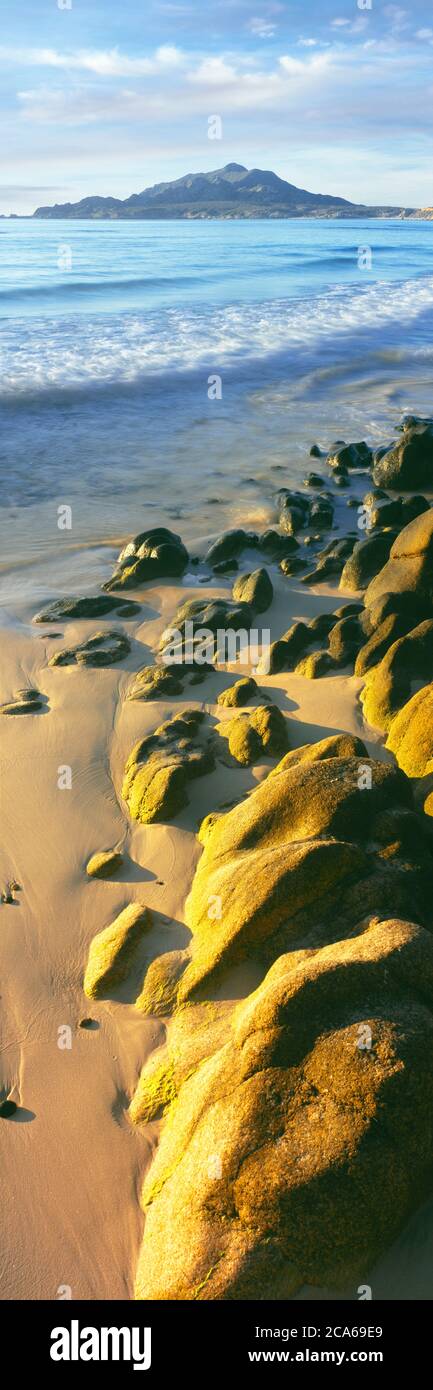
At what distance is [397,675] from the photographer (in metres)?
8.66

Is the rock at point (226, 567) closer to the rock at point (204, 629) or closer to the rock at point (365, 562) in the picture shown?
the rock at point (204, 629)

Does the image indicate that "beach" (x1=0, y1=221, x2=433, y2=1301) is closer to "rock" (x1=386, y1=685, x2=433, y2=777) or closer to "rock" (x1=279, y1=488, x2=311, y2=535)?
"rock" (x1=279, y1=488, x2=311, y2=535)

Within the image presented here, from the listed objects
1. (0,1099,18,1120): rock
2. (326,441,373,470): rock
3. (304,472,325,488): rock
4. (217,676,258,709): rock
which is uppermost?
(326,441,373,470): rock

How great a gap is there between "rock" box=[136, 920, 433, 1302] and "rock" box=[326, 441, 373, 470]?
47.7ft

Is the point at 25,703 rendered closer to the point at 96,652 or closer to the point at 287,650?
the point at 96,652

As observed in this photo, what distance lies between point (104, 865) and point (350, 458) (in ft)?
43.2

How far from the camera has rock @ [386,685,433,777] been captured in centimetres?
726

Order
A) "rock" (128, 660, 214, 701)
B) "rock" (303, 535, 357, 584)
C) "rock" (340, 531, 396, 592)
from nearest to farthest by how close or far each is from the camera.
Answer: "rock" (128, 660, 214, 701), "rock" (340, 531, 396, 592), "rock" (303, 535, 357, 584)

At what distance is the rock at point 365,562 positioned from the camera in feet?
39.0

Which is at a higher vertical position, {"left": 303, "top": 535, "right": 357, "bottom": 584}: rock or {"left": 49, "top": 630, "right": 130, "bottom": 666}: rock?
{"left": 303, "top": 535, "right": 357, "bottom": 584}: rock

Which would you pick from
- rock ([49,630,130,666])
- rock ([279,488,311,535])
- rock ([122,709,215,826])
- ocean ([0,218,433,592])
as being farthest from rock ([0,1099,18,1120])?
rock ([279,488,311,535])

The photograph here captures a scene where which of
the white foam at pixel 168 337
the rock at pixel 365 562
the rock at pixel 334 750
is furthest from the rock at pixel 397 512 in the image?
the white foam at pixel 168 337

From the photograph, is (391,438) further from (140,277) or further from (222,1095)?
(140,277)
